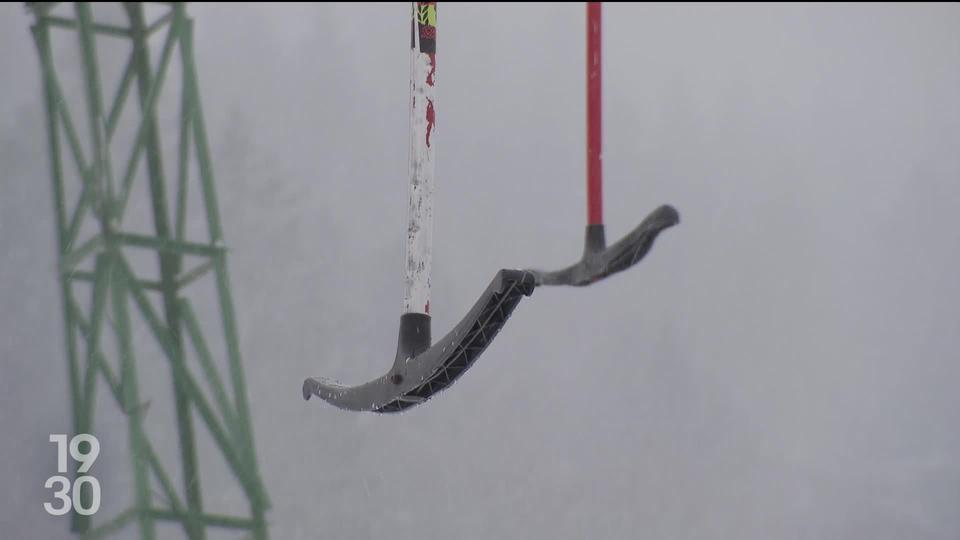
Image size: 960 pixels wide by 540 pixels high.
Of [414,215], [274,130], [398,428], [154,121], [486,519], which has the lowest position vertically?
[486,519]

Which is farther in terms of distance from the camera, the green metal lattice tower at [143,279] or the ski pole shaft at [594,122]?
the green metal lattice tower at [143,279]

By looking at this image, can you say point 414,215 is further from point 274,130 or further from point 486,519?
point 274,130

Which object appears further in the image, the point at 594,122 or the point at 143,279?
the point at 143,279

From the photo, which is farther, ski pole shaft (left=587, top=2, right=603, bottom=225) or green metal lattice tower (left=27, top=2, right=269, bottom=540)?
green metal lattice tower (left=27, top=2, right=269, bottom=540)

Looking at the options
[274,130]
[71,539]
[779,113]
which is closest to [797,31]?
[779,113]

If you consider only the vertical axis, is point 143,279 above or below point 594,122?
below

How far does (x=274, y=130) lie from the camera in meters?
30.3

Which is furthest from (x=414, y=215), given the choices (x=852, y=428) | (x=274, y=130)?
(x=852, y=428)

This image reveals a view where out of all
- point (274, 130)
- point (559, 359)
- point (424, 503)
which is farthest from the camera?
point (274, 130)

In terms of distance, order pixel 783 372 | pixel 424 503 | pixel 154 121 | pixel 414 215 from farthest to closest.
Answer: pixel 783 372 < pixel 424 503 < pixel 154 121 < pixel 414 215

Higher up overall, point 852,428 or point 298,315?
point 298,315

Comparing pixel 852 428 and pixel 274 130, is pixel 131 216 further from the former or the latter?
pixel 852 428

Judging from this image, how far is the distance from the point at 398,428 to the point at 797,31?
51668mm

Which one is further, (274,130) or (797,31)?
(797,31)
